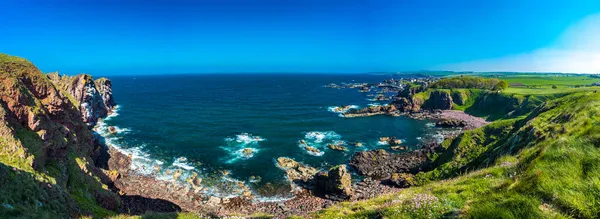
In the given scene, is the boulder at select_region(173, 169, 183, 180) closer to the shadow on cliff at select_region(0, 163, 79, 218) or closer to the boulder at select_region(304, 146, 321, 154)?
the shadow on cliff at select_region(0, 163, 79, 218)

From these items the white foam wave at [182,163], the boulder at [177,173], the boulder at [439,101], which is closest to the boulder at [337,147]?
the white foam wave at [182,163]

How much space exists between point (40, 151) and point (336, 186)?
1411 inches

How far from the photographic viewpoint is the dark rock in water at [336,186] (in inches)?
1649

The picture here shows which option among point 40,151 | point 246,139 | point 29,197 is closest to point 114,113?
point 246,139

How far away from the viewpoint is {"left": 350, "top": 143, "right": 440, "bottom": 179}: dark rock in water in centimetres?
5019

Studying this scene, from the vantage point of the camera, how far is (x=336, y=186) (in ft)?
139

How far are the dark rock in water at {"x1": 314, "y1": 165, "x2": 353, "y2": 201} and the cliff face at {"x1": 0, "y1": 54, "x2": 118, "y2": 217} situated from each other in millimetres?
28580

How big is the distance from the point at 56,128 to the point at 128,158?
24.5m

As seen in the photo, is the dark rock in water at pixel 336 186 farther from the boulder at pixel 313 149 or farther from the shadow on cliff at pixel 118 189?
the shadow on cliff at pixel 118 189

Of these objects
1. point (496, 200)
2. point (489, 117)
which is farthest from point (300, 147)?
point (489, 117)

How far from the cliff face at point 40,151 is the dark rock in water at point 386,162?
40.2 meters

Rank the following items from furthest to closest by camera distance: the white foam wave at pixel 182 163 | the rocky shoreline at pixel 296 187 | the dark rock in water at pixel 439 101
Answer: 1. the dark rock in water at pixel 439 101
2. the white foam wave at pixel 182 163
3. the rocky shoreline at pixel 296 187

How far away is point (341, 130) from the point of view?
8175 centimetres

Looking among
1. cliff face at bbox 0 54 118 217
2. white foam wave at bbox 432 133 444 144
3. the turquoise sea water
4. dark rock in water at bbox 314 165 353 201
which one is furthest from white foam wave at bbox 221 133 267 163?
white foam wave at bbox 432 133 444 144
